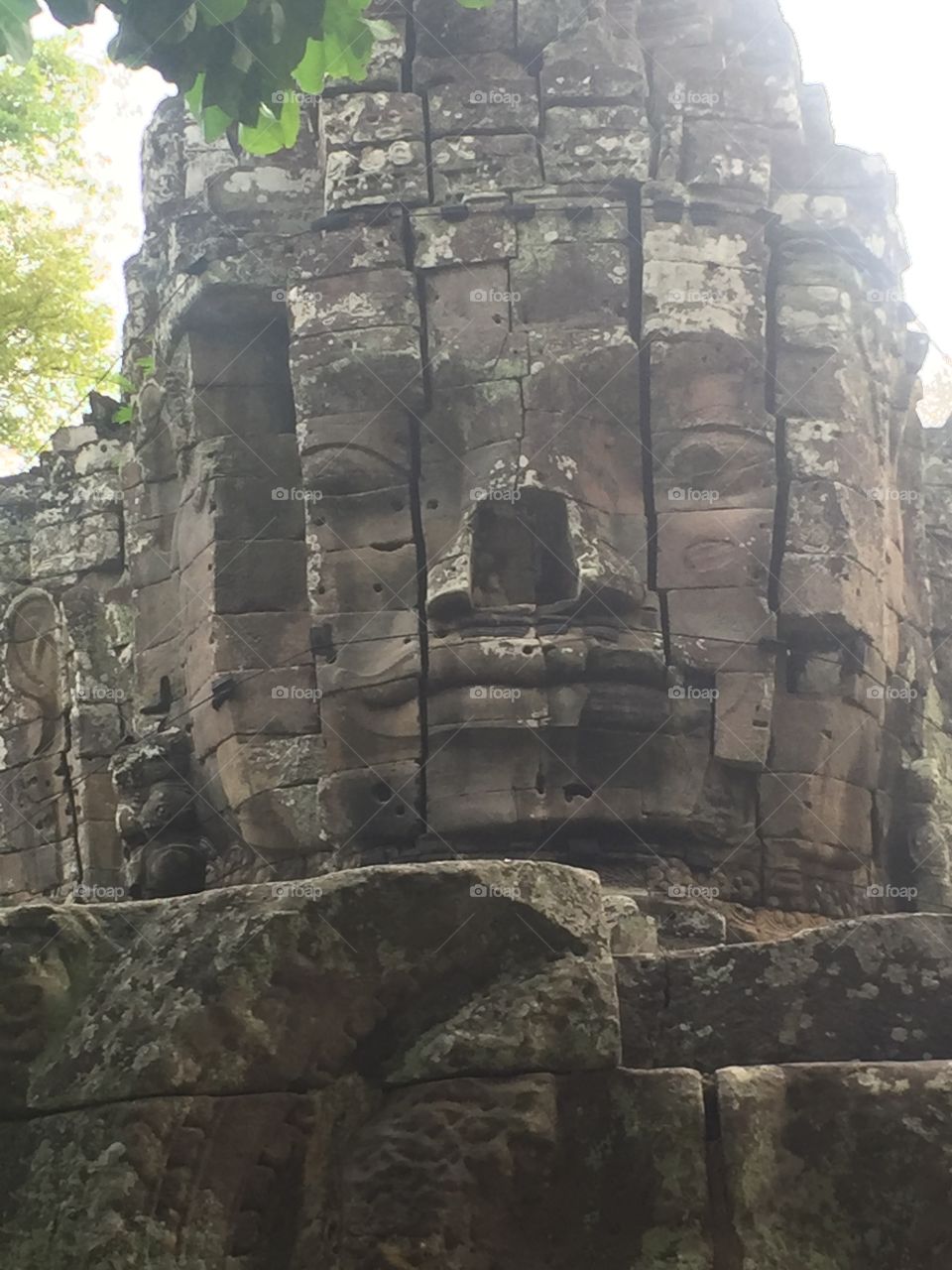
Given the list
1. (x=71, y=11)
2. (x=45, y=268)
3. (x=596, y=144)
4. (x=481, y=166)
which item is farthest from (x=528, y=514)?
(x=45, y=268)

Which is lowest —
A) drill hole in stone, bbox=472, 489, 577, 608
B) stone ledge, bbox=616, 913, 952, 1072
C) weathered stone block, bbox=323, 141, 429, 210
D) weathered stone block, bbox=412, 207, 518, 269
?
stone ledge, bbox=616, 913, 952, 1072

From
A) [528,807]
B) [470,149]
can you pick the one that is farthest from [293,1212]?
[470,149]

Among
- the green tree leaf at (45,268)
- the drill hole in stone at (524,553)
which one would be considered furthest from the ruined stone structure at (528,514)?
the green tree leaf at (45,268)

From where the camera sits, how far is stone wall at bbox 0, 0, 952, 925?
29.0ft

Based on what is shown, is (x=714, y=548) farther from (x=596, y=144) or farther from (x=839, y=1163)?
(x=839, y=1163)

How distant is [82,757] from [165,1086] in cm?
647

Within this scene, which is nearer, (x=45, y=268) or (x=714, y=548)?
(x=714, y=548)

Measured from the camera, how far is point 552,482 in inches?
353

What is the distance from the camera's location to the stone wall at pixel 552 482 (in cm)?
884

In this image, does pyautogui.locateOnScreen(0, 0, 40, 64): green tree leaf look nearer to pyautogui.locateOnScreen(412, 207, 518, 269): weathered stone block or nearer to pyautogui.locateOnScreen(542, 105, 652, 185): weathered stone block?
pyautogui.locateOnScreen(412, 207, 518, 269): weathered stone block

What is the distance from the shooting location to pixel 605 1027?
15.0 feet

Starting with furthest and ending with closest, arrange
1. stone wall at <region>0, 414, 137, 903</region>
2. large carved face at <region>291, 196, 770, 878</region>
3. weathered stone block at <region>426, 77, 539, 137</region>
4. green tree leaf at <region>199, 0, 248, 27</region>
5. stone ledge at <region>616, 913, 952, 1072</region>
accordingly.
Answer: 1. stone wall at <region>0, 414, 137, 903</region>
2. weathered stone block at <region>426, 77, 539, 137</region>
3. large carved face at <region>291, 196, 770, 878</region>
4. green tree leaf at <region>199, 0, 248, 27</region>
5. stone ledge at <region>616, 913, 952, 1072</region>

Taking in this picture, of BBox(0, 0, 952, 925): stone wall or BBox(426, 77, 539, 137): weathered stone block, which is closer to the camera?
BBox(0, 0, 952, 925): stone wall

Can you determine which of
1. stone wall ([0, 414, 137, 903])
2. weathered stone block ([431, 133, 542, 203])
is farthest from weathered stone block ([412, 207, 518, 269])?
stone wall ([0, 414, 137, 903])
